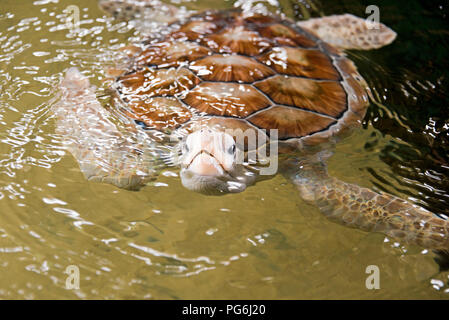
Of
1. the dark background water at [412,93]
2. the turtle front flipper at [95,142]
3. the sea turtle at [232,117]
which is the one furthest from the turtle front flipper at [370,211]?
the turtle front flipper at [95,142]

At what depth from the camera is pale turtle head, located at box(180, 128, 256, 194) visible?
Result: 1.72m

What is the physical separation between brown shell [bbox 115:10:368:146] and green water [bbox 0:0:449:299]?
0.19m

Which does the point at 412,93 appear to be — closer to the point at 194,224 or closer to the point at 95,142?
the point at 194,224

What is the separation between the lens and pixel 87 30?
2.62m

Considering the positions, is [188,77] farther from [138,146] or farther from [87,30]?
[87,30]

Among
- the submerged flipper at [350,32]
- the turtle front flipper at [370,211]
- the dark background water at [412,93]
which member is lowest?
the turtle front flipper at [370,211]

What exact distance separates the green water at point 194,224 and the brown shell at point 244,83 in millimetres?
189

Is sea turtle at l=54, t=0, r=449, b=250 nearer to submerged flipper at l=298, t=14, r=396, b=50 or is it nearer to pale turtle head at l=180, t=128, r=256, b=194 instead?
pale turtle head at l=180, t=128, r=256, b=194

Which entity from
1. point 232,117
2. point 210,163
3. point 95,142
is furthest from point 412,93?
point 95,142

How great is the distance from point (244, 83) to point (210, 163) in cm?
54

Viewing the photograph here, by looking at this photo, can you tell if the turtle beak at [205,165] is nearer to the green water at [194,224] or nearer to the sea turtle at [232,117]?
the sea turtle at [232,117]

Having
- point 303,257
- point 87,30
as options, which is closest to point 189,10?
point 87,30

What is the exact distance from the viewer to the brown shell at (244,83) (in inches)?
76.2

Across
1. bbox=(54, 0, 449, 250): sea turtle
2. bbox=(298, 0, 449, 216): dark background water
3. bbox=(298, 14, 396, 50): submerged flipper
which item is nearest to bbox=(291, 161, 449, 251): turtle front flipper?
bbox=(54, 0, 449, 250): sea turtle
